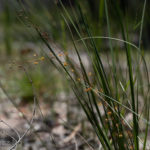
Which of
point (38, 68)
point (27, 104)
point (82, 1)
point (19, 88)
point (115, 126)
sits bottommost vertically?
point (115, 126)

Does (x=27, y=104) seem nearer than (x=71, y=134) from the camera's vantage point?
No

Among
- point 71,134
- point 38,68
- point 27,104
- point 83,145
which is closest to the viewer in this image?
point 83,145

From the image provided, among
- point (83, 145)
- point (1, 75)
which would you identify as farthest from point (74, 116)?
point (1, 75)

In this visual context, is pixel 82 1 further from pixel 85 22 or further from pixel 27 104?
pixel 27 104

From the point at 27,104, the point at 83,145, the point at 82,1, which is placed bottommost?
the point at 83,145

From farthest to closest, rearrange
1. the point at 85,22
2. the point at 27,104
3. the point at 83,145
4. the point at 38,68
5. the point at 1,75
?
the point at 1,75 → the point at 38,68 → the point at 27,104 → the point at 83,145 → the point at 85,22

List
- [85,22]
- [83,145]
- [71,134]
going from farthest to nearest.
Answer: [71,134] → [83,145] → [85,22]

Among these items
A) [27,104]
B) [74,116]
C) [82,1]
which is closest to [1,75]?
[27,104]

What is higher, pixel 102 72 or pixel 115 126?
pixel 102 72

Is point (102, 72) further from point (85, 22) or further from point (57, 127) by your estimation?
point (57, 127)
